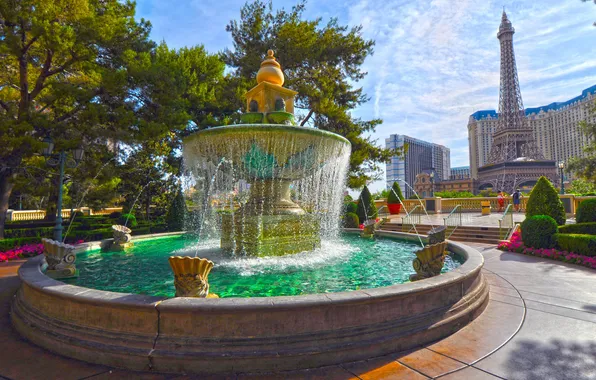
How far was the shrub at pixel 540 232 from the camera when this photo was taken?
33.0ft

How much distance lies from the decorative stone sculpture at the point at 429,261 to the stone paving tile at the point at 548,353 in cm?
130

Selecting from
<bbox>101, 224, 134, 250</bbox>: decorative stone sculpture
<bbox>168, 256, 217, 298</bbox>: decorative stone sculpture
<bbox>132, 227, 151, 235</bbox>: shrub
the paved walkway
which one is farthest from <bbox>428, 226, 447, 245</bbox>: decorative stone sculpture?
<bbox>132, 227, 151, 235</bbox>: shrub

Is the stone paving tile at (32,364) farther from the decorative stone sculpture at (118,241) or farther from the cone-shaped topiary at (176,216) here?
the cone-shaped topiary at (176,216)

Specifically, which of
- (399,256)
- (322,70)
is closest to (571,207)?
(322,70)

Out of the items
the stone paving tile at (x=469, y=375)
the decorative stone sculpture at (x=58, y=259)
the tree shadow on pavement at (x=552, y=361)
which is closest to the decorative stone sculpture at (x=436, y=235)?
the tree shadow on pavement at (x=552, y=361)

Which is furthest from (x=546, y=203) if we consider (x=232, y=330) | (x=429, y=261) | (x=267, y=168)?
(x=232, y=330)

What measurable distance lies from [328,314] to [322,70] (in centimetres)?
2311

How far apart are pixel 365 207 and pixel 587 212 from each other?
12.6 m

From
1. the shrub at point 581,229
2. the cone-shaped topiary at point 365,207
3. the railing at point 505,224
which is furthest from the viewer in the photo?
the cone-shaped topiary at point 365,207

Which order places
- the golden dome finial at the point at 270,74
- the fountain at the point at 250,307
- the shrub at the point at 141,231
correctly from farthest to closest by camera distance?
1. the shrub at the point at 141,231
2. the golden dome finial at the point at 270,74
3. the fountain at the point at 250,307

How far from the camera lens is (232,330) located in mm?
3240

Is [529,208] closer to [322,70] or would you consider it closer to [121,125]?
[322,70]

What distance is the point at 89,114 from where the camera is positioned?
555 inches

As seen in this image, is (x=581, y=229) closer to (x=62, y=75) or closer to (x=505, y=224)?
(x=505, y=224)
